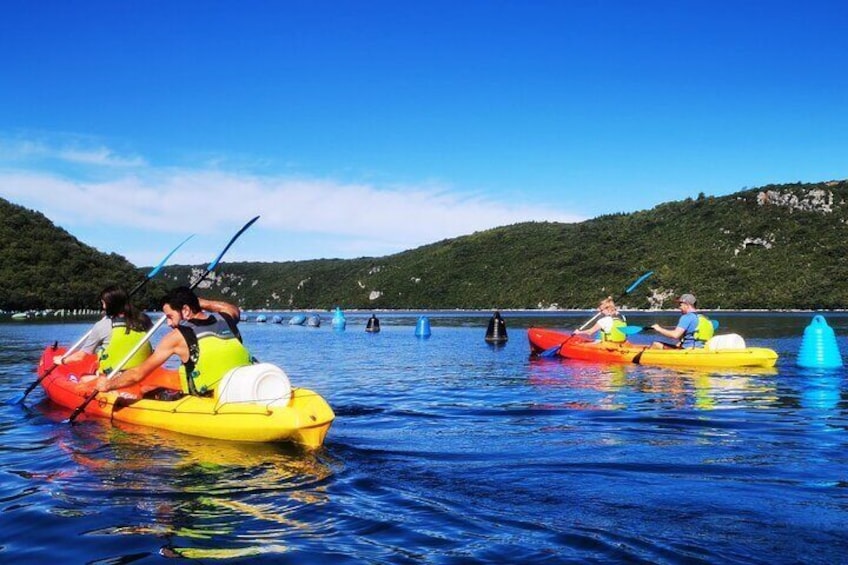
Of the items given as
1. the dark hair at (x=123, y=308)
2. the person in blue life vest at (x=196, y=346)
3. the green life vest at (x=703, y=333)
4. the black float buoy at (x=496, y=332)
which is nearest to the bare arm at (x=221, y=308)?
the person in blue life vest at (x=196, y=346)

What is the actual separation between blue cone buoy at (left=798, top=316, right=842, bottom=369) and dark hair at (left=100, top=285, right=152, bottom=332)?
16.0 meters

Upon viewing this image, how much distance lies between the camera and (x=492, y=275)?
143125 mm

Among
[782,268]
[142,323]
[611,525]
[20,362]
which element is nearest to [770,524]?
[611,525]

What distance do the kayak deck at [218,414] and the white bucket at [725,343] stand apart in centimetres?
1305

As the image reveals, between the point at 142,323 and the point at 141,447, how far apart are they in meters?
2.88

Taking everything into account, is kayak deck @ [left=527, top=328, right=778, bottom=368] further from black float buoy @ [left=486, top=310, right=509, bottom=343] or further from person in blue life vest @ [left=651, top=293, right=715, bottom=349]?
black float buoy @ [left=486, top=310, right=509, bottom=343]

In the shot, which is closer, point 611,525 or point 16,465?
point 611,525

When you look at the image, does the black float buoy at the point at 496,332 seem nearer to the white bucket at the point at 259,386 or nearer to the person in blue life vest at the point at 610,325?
the person in blue life vest at the point at 610,325

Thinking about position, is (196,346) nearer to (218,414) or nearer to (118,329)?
(218,414)

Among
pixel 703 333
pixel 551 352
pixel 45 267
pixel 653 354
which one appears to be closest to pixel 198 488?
pixel 653 354

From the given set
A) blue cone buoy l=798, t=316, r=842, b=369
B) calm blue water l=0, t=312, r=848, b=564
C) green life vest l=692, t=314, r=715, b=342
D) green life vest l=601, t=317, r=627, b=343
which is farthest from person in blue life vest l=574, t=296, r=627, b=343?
calm blue water l=0, t=312, r=848, b=564

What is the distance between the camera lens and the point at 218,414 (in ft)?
28.0

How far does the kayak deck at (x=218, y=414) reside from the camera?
8.10 meters

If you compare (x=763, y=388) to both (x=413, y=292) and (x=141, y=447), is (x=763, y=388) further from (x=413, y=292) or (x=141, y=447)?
(x=413, y=292)
